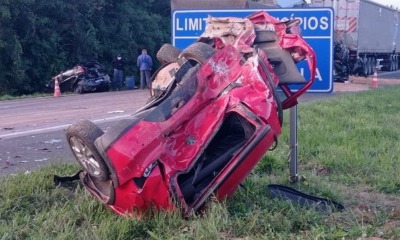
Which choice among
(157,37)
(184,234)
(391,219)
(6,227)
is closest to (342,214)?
(391,219)

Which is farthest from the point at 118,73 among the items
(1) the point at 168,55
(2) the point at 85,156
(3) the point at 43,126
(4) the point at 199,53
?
(2) the point at 85,156

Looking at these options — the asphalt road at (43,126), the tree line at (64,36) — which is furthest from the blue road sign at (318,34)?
the tree line at (64,36)

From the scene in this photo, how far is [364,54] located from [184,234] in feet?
110

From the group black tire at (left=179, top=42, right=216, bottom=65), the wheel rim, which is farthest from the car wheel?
the wheel rim

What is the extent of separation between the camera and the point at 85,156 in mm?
5652

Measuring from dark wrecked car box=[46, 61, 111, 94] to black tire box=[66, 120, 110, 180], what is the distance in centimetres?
2152

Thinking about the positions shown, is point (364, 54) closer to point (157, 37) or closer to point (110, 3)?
point (157, 37)

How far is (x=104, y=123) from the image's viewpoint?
43.9ft

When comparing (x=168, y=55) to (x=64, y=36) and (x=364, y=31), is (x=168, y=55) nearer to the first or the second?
(x=64, y=36)

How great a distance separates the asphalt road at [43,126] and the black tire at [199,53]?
0.75 meters

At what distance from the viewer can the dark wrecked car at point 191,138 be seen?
210 inches

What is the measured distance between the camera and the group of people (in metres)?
27.9

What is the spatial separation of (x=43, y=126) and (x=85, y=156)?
7889mm

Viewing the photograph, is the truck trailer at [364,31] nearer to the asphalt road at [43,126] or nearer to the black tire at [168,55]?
the asphalt road at [43,126]
